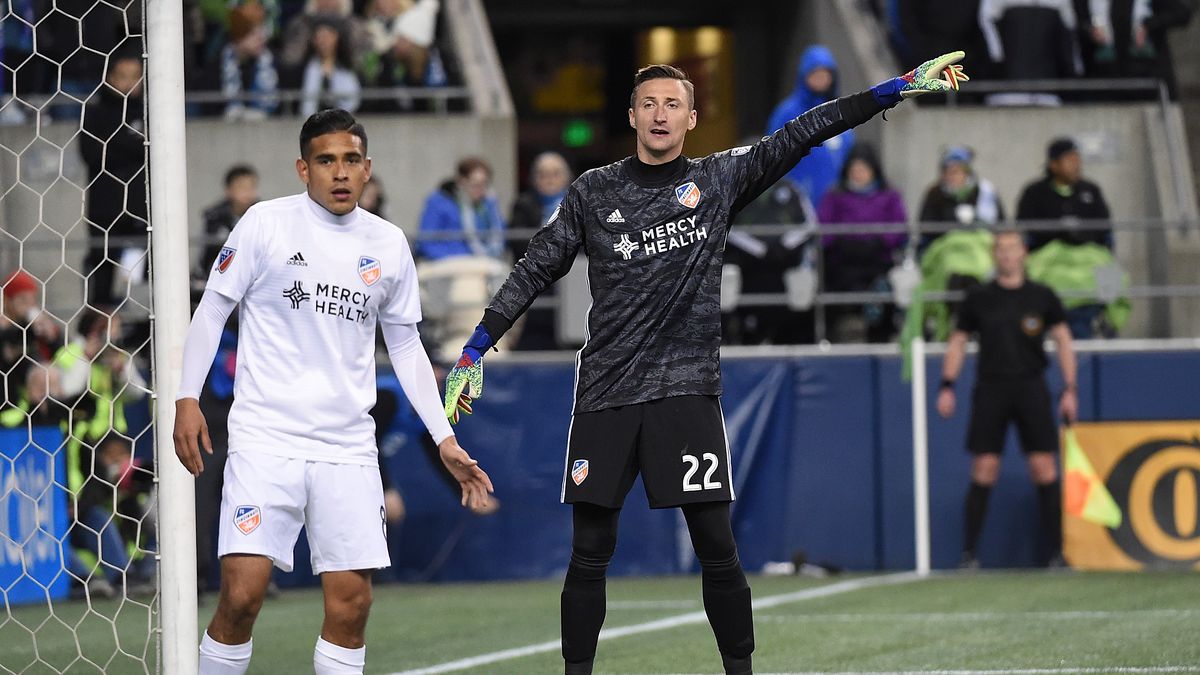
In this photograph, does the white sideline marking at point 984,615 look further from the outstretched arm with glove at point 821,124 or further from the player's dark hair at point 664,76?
the player's dark hair at point 664,76

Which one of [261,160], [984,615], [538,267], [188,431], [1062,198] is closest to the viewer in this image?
[188,431]

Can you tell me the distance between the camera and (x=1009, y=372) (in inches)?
520

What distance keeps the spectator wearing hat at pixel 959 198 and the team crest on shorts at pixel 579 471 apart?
8942 mm

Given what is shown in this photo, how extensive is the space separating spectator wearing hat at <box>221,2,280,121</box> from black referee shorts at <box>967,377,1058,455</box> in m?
7.12

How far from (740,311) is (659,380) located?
27.8 feet

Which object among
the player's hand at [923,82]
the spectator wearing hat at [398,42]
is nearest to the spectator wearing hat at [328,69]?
the spectator wearing hat at [398,42]

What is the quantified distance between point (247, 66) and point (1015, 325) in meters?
7.44

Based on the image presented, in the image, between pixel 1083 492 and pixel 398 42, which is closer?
pixel 1083 492

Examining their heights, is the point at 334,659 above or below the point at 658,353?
below

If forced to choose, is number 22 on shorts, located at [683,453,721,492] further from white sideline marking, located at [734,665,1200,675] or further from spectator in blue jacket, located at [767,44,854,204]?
spectator in blue jacket, located at [767,44,854,204]

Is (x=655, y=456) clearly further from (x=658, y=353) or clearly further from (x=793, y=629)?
(x=793, y=629)

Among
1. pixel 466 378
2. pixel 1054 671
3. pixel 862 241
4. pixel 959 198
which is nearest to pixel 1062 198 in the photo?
pixel 959 198

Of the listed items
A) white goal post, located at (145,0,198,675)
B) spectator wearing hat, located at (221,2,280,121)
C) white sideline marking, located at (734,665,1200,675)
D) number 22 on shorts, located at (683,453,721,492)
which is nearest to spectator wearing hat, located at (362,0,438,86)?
spectator wearing hat, located at (221,2,280,121)

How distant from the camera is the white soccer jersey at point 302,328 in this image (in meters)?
6.12
